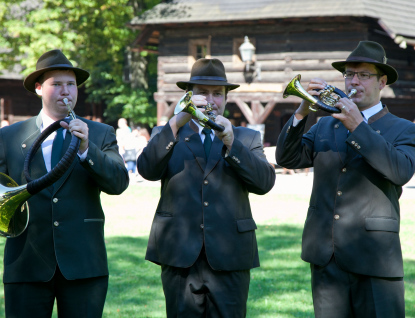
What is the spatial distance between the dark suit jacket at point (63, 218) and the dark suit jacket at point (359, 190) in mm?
1312

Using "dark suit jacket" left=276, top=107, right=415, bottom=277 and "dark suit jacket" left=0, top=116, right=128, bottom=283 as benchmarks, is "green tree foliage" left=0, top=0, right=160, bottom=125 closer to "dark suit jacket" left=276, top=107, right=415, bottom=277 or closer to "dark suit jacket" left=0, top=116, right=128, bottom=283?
"dark suit jacket" left=0, top=116, right=128, bottom=283

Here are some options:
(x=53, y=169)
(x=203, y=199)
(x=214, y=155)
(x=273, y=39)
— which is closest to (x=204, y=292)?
(x=203, y=199)

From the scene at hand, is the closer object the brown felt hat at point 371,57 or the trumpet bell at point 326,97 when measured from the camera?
the trumpet bell at point 326,97

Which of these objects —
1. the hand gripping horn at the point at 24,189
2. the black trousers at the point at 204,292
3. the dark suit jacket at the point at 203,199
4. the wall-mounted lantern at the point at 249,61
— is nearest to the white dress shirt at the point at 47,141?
the hand gripping horn at the point at 24,189

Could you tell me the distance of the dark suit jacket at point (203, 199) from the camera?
4.45 m

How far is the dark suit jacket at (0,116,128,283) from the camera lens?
13.7 feet

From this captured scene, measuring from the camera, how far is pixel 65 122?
13.4ft

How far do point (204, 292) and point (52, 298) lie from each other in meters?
1.02

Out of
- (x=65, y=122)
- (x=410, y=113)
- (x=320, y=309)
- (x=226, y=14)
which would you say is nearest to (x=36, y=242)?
(x=65, y=122)

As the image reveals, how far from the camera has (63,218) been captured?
4.26m

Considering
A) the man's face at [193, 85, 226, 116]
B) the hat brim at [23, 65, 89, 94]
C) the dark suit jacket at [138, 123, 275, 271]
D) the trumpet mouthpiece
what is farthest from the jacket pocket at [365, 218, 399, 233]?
the hat brim at [23, 65, 89, 94]

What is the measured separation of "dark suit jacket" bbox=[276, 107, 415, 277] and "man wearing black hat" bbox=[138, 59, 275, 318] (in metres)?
0.37

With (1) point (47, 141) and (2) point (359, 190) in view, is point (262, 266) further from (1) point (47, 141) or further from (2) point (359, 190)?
(1) point (47, 141)

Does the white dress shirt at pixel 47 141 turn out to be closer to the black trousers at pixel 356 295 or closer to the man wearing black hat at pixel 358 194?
the man wearing black hat at pixel 358 194
